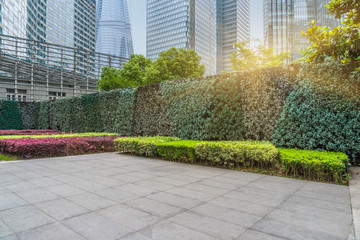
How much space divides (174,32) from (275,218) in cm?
11175

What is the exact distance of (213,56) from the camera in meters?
137

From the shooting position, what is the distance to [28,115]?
81.9 ft

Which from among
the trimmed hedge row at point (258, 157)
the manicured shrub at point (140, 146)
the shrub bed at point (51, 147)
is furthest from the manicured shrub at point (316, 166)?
the shrub bed at point (51, 147)

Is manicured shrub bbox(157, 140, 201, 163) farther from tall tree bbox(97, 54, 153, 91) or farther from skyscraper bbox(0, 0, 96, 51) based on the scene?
skyscraper bbox(0, 0, 96, 51)

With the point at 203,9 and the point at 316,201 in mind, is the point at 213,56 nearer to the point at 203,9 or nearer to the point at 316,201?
the point at 203,9

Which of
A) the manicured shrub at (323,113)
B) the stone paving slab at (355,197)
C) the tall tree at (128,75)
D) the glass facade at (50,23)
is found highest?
the glass facade at (50,23)

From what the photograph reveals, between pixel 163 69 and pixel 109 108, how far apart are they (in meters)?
12.5

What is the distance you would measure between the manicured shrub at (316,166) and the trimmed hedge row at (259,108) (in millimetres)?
1635

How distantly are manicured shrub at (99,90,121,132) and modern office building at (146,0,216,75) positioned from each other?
307ft

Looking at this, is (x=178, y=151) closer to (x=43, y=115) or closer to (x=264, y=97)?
(x=264, y=97)

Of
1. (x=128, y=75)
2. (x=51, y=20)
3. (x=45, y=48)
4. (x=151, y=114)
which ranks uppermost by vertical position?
(x=51, y=20)

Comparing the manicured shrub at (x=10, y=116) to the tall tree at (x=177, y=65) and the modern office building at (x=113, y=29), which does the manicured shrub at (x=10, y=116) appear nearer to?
the tall tree at (x=177, y=65)

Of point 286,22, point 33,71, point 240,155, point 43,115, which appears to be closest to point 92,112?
point 43,115

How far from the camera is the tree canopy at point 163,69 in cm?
2714
